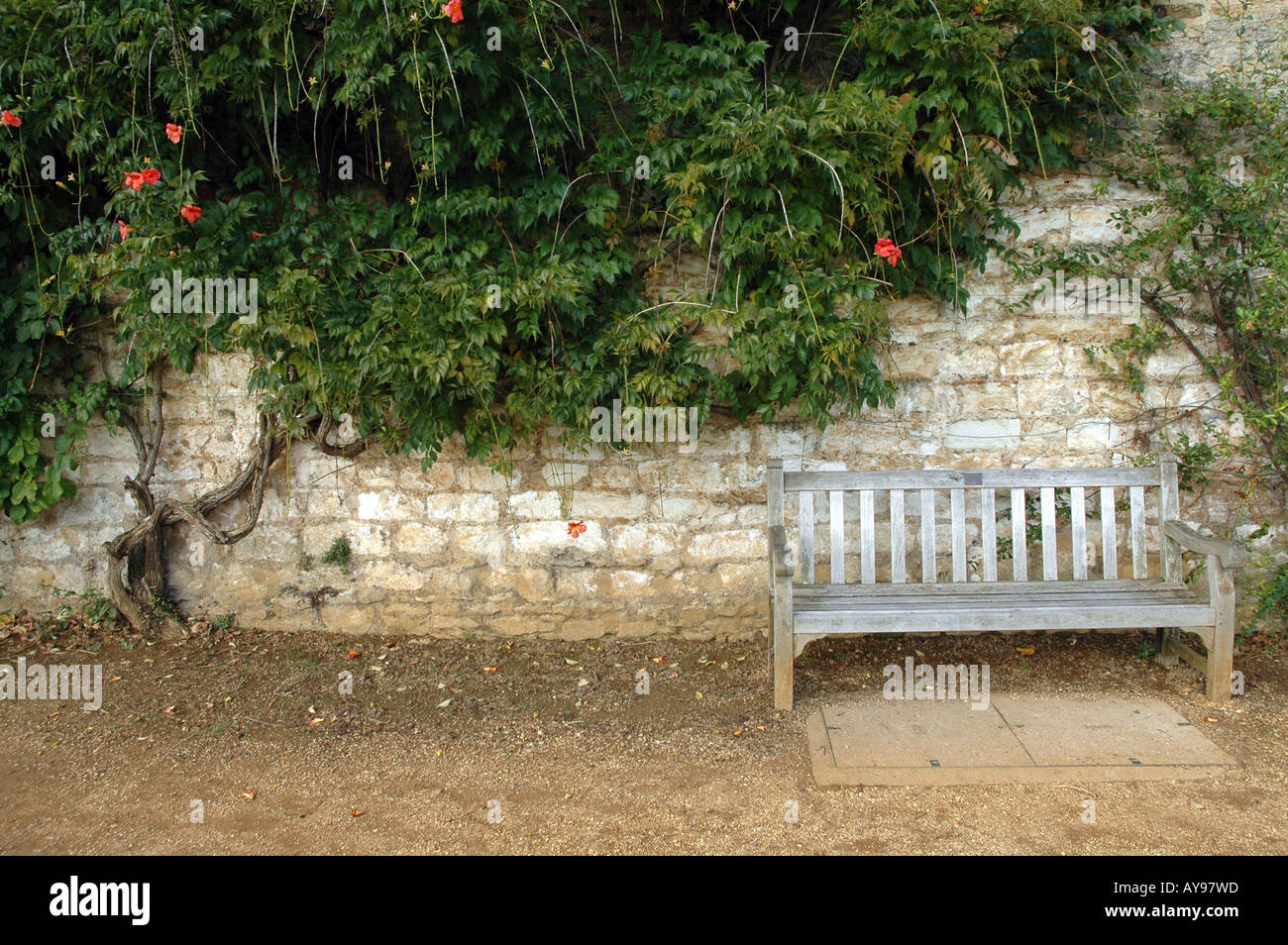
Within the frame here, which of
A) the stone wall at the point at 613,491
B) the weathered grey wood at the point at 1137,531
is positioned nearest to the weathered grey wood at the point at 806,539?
the stone wall at the point at 613,491

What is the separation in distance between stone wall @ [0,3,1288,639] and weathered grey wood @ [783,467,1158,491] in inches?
10.7

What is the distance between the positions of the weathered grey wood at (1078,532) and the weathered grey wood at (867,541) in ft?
2.98

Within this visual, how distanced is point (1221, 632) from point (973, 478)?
1.14 metres

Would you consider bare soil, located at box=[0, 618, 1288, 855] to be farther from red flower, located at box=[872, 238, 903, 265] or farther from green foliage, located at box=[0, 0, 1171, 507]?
red flower, located at box=[872, 238, 903, 265]

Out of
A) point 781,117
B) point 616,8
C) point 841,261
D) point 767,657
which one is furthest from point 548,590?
point 616,8

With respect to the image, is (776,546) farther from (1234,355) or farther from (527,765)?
(1234,355)

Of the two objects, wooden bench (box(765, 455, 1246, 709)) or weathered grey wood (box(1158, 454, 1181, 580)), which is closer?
wooden bench (box(765, 455, 1246, 709))

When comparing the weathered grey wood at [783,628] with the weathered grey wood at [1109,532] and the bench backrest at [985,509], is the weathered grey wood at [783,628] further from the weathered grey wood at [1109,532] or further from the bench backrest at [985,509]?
the weathered grey wood at [1109,532]

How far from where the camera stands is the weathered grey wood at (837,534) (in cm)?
404

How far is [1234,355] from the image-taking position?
13.9 feet

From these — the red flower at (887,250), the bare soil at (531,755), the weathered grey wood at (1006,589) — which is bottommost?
the bare soil at (531,755)

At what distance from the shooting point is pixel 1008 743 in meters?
3.36

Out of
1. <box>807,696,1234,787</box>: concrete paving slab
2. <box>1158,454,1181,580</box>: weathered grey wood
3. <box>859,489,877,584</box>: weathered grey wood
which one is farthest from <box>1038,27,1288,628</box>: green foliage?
<box>859,489,877,584</box>: weathered grey wood

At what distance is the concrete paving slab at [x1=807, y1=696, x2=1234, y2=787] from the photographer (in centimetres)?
314
